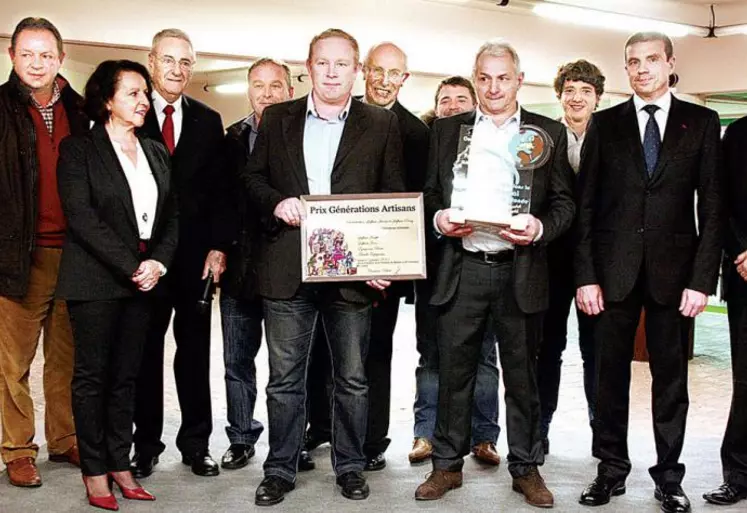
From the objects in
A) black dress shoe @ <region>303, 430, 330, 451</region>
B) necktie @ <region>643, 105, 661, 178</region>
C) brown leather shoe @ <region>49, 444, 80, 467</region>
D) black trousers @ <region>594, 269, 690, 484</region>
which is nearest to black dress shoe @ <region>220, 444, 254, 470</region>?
black dress shoe @ <region>303, 430, 330, 451</region>

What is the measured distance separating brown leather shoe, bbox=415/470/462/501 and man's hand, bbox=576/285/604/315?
2.89 ft

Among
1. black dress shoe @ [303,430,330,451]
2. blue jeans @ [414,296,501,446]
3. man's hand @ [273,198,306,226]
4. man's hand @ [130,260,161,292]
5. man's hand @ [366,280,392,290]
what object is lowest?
black dress shoe @ [303,430,330,451]

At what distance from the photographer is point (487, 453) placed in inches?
177

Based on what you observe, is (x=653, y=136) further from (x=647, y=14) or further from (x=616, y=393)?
(x=647, y=14)

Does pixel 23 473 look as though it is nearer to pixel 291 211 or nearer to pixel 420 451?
pixel 291 211

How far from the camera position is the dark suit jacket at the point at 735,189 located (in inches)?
155

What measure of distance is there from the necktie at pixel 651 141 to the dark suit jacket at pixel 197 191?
1.75m

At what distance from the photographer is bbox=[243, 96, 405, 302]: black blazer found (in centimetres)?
382

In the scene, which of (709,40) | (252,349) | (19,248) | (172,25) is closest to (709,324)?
(709,40)

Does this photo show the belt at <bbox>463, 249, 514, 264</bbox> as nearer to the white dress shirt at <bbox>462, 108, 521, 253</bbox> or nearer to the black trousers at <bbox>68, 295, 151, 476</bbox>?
the white dress shirt at <bbox>462, 108, 521, 253</bbox>

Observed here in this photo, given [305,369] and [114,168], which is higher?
[114,168]

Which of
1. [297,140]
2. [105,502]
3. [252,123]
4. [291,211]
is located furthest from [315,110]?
[105,502]

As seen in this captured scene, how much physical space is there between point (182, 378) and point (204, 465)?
0.39 meters

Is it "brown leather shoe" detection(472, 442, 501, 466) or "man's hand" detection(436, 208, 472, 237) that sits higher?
"man's hand" detection(436, 208, 472, 237)
